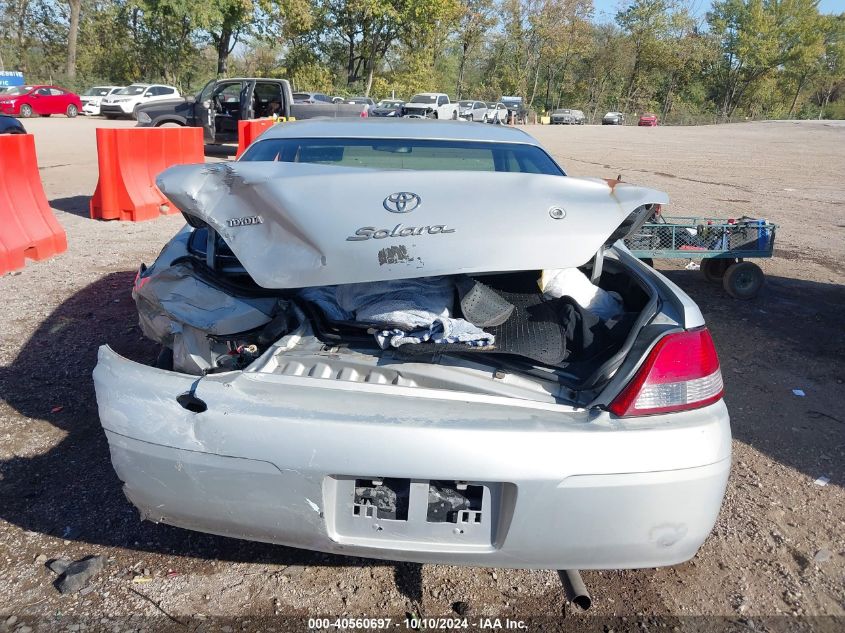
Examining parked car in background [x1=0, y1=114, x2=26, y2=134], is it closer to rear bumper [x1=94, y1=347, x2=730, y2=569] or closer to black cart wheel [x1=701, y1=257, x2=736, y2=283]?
black cart wheel [x1=701, y1=257, x2=736, y2=283]

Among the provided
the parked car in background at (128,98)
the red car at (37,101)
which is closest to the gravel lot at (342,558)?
the red car at (37,101)

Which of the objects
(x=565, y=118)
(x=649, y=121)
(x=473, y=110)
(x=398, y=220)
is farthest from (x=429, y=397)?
(x=649, y=121)

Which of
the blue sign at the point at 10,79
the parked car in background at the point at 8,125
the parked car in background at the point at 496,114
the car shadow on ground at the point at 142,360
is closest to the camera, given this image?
the car shadow on ground at the point at 142,360

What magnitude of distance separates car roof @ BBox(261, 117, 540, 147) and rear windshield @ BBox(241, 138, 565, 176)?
1.5 inches

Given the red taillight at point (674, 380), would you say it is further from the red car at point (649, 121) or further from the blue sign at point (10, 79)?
the red car at point (649, 121)

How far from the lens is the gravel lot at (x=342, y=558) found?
229cm

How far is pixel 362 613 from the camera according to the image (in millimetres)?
2254

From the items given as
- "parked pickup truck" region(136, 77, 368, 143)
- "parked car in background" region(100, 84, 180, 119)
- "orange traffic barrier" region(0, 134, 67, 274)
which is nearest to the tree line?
"parked car in background" region(100, 84, 180, 119)

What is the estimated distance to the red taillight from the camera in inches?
80.1

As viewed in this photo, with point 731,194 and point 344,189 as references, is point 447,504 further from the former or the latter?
point 731,194

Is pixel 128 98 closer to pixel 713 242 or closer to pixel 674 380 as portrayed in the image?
pixel 713 242

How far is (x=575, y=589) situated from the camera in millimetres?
2209

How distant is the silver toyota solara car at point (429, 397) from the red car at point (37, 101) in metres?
32.4

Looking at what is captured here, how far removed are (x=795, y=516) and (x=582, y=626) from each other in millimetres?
1311
